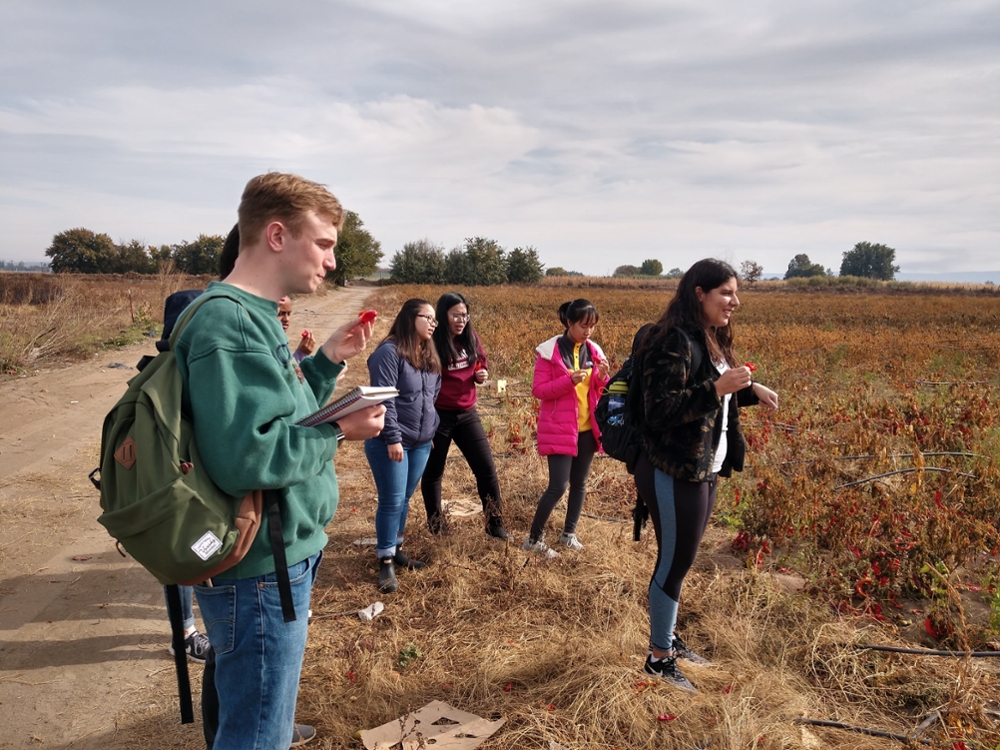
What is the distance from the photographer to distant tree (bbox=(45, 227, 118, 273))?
218 feet

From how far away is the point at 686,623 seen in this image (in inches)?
147

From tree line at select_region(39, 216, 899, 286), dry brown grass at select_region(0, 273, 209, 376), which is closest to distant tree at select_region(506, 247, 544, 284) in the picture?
tree line at select_region(39, 216, 899, 286)

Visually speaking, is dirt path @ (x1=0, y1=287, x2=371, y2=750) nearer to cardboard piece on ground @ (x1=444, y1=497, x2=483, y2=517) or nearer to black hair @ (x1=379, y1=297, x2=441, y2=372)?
black hair @ (x1=379, y1=297, x2=441, y2=372)

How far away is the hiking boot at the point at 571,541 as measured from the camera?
15.7ft

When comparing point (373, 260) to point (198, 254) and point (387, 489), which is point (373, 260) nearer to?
point (198, 254)

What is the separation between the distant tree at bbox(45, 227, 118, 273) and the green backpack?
75438 millimetres

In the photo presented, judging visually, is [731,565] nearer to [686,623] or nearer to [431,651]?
[686,623]

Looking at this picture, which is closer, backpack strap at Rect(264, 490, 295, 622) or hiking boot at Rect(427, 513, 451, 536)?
backpack strap at Rect(264, 490, 295, 622)

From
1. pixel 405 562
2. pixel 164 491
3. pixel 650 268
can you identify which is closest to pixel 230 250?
pixel 164 491

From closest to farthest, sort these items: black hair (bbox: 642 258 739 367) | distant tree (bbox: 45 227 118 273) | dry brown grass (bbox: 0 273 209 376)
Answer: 1. black hair (bbox: 642 258 739 367)
2. dry brown grass (bbox: 0 273 209 376)
3. distant tree (bbox: 45 227 118 273)

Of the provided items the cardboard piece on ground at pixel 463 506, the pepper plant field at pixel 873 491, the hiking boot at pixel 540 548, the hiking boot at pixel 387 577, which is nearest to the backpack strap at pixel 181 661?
the hiking boot at pixel 387 577

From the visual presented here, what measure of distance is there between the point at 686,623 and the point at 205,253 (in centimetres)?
7306

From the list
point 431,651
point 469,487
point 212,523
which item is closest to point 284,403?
point 212,523

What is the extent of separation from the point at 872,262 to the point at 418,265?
8720cm
